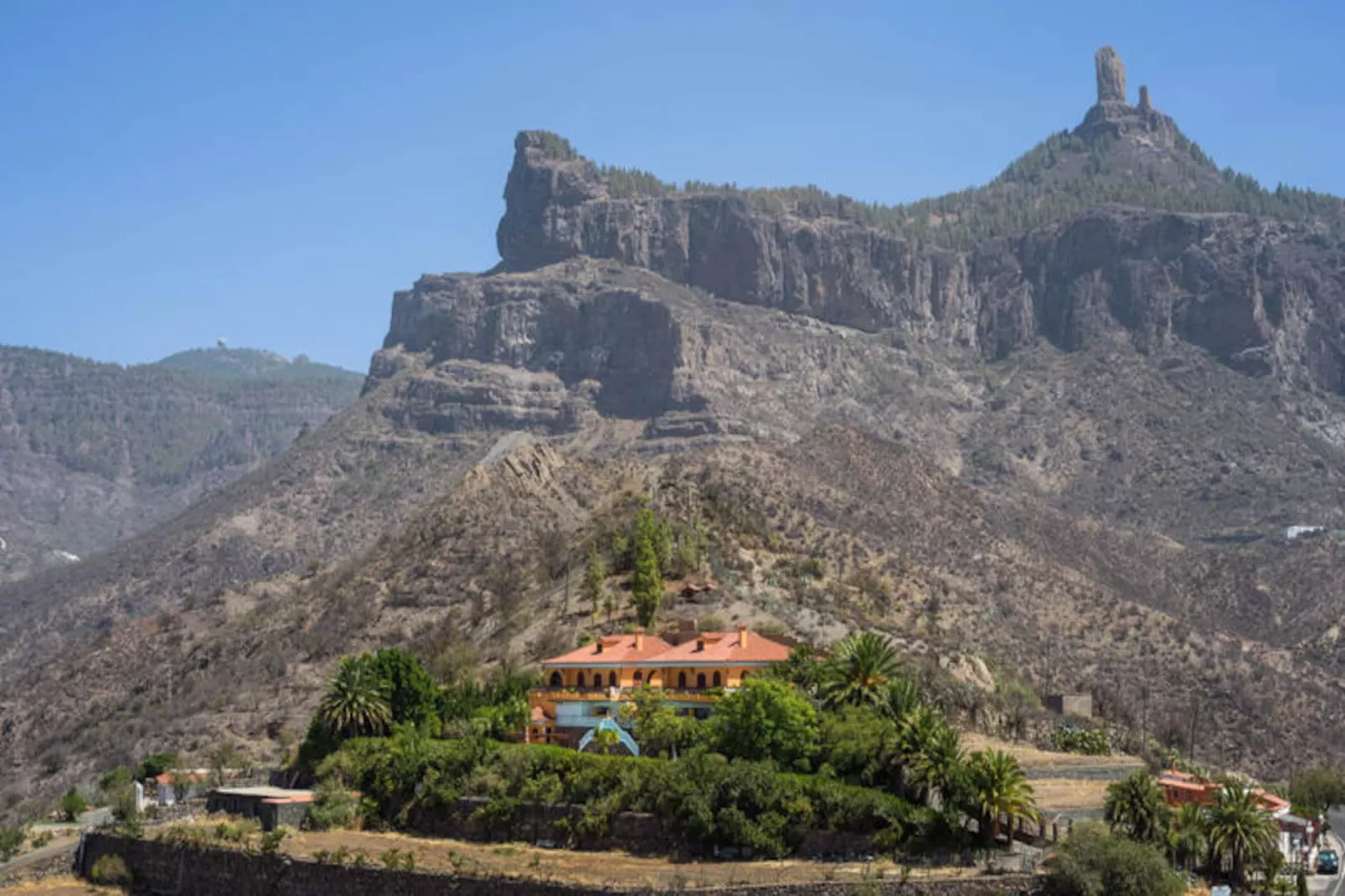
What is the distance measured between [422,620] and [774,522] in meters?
30.7

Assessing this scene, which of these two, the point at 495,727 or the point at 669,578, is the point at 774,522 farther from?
the point at 495,727

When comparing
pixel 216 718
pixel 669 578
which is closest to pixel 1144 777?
pixel 669 578

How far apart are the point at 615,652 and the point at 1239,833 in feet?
98.5

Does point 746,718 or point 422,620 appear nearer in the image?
point 746,718

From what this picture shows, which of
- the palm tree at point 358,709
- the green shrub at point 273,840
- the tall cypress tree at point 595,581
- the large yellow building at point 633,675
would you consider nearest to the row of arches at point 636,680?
the large yellow building at point 633,675

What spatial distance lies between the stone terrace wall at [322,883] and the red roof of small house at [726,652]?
20465 mm

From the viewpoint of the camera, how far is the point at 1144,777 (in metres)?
71.4

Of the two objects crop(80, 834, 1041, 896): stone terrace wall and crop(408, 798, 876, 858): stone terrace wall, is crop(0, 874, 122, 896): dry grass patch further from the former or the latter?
crop(408, 798, 876, 858): stone terrace wall

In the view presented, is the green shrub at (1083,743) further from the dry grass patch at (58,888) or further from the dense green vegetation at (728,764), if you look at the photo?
the dry grass patch at (58,888)

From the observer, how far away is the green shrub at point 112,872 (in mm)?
80938

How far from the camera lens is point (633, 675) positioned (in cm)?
8981

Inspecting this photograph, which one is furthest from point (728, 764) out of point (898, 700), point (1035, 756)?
point (1035, 756)

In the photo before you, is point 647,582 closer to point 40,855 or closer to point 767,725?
point 767,725

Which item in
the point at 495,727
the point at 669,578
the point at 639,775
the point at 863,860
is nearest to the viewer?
the point at 863,860
